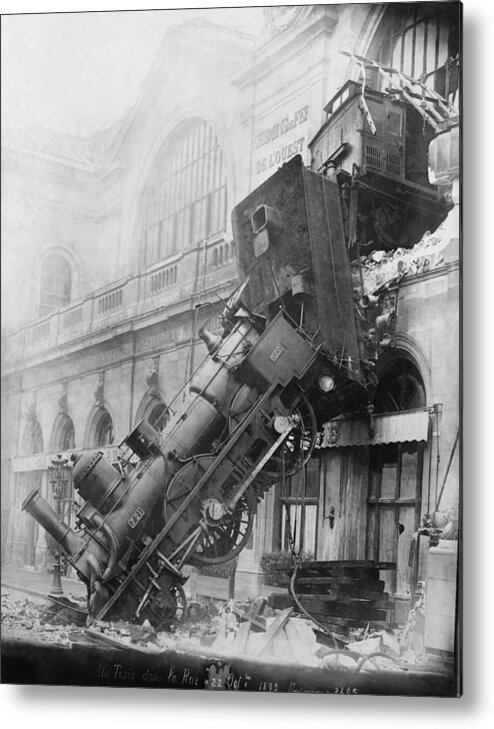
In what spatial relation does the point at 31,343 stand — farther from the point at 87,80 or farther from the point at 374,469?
the point at 374,469

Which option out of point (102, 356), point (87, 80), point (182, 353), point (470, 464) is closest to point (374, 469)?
point (470, 464)

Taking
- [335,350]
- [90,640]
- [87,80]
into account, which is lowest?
[90,640]

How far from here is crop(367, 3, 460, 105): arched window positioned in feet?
18.8

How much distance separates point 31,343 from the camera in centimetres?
647

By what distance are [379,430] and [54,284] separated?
217cm

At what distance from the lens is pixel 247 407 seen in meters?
5.88

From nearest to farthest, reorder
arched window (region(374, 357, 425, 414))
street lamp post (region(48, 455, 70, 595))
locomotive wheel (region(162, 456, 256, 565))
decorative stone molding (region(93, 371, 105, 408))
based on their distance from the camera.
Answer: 1. arched window (region(374, 357, 425, 414))
2. locomotive wheel (region(162, 456, 256, 565))
3. street lamp post (region(48, 455, 70, 595))
4. decorative stone molding (region(93, 371, 105, 408))

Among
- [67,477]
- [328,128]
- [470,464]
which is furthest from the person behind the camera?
[67,477]

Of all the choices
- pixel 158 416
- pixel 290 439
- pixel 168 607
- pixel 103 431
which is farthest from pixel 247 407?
pixel 168 607

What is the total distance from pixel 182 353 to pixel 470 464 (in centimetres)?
179

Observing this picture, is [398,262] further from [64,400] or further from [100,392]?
[64,400]

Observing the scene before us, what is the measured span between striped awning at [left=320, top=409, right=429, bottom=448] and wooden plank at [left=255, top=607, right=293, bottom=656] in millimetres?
934

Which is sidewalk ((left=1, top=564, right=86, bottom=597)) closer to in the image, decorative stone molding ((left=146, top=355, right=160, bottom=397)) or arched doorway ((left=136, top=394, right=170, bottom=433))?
arched doorway ((left=136, top=394, right=170, bottom=433))

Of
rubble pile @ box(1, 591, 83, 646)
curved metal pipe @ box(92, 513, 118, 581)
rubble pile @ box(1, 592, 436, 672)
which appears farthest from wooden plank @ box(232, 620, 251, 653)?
rubble pile @ box(1, 591, 83, 646)
